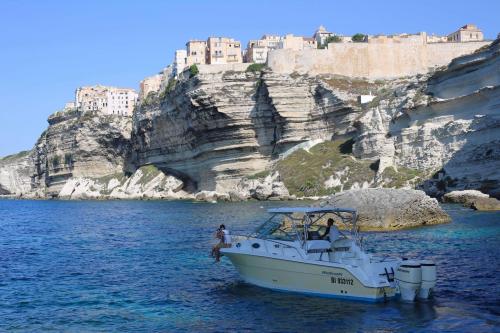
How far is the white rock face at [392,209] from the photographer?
37938mm

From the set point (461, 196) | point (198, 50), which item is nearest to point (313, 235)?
point (461, 196)

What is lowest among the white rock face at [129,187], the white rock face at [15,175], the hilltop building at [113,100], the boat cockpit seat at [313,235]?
the boat cockpit seat at [313,235]

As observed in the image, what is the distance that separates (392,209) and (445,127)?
31.4m

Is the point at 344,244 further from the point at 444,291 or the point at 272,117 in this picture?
the point at 272,117

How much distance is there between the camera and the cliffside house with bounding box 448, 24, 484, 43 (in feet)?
465

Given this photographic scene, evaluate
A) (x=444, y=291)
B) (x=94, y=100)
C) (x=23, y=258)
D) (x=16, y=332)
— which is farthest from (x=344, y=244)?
(x=94, y=100)

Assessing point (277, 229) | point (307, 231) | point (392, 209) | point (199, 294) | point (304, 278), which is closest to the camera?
point (304, 278)

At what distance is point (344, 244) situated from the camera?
19312 millimetres

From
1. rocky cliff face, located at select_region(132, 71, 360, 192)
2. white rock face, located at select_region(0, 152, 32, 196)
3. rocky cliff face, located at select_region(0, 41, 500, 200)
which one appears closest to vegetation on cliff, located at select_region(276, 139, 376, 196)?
rocky cliff face, located at select_region(0, 41, 500, 200)

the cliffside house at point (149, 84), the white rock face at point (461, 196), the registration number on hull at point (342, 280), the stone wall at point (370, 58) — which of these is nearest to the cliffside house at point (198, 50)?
the cliffside house at point (149, 84)

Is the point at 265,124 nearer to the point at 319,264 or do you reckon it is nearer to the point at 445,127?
the point at 445,127

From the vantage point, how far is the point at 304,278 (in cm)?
1925

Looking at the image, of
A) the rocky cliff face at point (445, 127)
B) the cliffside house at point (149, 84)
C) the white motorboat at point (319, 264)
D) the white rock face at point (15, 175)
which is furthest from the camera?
the white rock face at point (15, 175)

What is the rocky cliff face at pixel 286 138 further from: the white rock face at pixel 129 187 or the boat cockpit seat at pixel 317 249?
the boat cockpit seat at pixel 317 249
